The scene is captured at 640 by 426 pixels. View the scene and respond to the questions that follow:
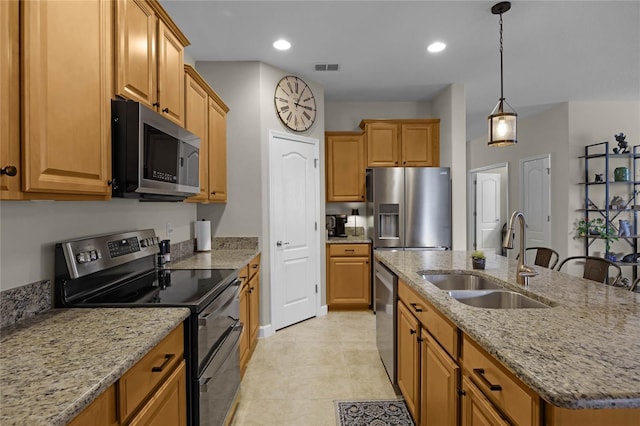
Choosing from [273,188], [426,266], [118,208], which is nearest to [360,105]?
[273,188]

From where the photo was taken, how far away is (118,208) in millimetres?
2084

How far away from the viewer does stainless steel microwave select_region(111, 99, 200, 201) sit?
1482 mm

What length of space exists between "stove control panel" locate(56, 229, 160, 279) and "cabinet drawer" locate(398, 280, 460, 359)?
160cm

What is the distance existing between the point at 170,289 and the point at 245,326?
1.08m

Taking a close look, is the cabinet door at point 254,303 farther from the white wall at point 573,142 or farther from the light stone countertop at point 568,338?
the white wall at point 573,142

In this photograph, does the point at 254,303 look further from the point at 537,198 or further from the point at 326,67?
the point at 537,198

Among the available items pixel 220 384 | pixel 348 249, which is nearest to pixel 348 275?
pixel 348 249

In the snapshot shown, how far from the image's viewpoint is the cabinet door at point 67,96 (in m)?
1.06

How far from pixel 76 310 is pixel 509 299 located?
6.52 ft

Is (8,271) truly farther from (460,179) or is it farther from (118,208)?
(460,179)

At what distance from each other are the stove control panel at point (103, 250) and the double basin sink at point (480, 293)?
171cm

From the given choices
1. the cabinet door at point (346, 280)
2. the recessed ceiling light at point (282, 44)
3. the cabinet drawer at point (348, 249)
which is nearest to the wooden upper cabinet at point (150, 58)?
the recessed ceiling light at point (282, 44)

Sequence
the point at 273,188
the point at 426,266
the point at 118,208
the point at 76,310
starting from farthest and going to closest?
the point at 273,188 < the point at 426,266 < the point at 118,208 < the point at 76,310

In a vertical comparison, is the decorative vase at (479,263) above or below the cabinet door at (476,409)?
above
